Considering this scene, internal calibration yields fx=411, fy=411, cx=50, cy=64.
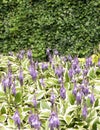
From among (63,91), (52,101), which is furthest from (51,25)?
(52,101)

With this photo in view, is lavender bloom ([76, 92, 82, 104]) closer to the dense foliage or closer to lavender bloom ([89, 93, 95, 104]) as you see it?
the dense foliage

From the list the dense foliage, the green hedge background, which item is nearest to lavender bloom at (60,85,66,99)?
the dense foliage

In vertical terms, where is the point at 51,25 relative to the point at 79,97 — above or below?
above

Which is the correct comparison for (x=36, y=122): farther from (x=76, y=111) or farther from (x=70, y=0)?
(x=70, y=0)

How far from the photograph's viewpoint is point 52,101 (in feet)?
11.9

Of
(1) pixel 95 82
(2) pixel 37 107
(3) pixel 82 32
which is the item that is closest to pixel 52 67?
(1) pixel 95 82

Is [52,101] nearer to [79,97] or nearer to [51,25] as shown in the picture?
[79,97]

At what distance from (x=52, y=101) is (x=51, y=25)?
4580mm

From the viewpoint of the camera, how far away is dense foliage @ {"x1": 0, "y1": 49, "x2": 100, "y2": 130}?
3.54 meters

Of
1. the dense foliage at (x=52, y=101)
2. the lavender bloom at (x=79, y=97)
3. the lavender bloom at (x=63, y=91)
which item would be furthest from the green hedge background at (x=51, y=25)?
the lavender bloom at (x=79, y=97)

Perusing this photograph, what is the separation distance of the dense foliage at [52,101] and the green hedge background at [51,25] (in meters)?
2.92

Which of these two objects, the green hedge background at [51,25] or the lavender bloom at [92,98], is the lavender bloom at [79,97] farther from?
the green hedge background at [51,25]

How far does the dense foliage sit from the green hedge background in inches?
115

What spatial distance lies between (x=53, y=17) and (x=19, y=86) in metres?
3.66
